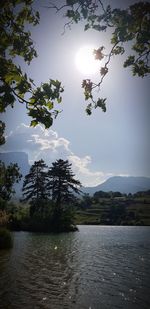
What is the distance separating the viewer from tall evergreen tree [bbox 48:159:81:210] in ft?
220

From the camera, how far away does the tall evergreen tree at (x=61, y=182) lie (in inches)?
2638

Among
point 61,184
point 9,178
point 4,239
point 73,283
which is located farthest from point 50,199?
point 73,283

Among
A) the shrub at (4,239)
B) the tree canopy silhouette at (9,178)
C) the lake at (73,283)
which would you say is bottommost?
the lake at (73,283)

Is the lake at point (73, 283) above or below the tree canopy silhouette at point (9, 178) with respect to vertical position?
below

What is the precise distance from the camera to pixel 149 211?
145375 millimetres

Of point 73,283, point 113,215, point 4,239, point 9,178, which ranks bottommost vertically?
point 73,283

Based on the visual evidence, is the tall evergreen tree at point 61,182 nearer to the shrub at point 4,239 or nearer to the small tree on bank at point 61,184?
the small tree on bank at point 61,184

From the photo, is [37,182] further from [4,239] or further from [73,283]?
[73,283]

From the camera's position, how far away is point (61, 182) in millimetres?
67375

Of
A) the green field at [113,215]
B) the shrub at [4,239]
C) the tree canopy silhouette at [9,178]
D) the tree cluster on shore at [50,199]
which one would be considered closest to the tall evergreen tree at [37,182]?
the tree cluster on shore at [50,199]

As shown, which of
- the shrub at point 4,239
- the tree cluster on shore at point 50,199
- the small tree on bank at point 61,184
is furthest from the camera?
the small tree on bank at point 61,184

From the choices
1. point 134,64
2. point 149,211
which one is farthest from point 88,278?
point 149,211

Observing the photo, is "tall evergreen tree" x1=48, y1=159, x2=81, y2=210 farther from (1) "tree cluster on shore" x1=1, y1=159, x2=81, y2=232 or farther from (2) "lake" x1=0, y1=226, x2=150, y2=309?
(2) "lake" x1=0, y1=226, x2=150, y2=309

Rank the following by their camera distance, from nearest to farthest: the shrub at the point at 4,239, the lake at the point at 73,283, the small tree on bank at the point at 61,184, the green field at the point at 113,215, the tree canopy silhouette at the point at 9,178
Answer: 1. the lake at the point at 73,283
2. the shrub at the point at 4,239
3. the tree canopy silhouette at the point at 9,178
4. the small tree on bank at the point at 61,184
5. the green field at the point at 113,215
